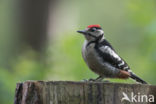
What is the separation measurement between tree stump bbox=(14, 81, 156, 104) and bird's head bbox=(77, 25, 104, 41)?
234cm

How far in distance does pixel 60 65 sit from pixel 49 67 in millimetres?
268

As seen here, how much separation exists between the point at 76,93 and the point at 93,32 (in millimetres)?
2589

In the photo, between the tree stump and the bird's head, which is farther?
the bird's head

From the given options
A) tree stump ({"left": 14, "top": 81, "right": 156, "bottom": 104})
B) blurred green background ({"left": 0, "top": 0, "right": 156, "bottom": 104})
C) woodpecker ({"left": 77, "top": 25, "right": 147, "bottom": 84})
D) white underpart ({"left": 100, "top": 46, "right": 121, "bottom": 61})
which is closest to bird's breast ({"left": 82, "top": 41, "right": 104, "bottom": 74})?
woodpecker ({"left": 77, "top": 25, "right": 147, "bottom": 84})

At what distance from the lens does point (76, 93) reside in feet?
16.7

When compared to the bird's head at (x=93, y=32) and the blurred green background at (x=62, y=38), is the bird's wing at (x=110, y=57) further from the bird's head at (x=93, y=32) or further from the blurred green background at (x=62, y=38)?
the blurred green background at (x=62, y=38)

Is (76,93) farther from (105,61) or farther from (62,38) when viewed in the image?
(62,38)

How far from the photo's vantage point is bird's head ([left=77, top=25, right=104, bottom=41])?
752cm

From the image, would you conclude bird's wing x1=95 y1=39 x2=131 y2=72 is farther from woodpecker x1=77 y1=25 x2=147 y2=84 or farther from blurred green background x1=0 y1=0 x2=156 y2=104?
blurred green background x1=0 y1=0 x2=156 y2=104

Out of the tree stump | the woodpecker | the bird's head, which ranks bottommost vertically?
the tree stump

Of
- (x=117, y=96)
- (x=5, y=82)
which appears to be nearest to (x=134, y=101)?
(x=117, y=96)

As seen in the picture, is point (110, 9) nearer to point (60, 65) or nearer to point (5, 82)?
point (60, 65)

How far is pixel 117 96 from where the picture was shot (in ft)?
17.1

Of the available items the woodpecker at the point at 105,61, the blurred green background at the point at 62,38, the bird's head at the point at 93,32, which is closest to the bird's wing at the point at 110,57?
the woodpecker at the point at 105,61
